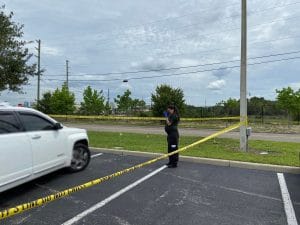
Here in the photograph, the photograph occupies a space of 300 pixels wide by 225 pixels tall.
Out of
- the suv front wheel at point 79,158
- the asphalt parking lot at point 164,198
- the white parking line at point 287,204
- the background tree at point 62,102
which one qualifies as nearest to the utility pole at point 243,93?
the asphalt parking lot at point 164,198

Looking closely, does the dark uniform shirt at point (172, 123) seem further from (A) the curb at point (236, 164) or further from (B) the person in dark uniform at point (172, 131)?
(A) the curb at point (236, 164)

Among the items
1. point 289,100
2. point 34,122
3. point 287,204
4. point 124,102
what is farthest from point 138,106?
point 287,204

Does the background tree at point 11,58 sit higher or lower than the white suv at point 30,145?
higher

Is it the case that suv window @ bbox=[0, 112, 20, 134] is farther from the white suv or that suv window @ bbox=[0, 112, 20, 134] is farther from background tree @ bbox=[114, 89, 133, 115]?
background tree @ bbox=[114, 89, 133, 115]

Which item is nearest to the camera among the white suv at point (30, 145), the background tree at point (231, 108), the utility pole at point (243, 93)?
the white suv at point (30, 145)

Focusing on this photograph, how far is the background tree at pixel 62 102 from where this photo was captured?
41.6 meters

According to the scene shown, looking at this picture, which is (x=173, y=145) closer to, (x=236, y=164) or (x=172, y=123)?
(x=172, y=123)

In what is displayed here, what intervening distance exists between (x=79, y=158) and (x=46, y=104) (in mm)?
35576

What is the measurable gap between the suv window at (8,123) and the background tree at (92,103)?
37.7m

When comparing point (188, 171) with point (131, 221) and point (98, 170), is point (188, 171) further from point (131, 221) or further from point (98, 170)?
point (131, 221)

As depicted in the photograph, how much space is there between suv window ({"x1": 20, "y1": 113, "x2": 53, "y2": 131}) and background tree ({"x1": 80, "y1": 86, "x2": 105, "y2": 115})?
3679cm

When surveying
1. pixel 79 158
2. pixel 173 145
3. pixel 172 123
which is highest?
pixel 172 123

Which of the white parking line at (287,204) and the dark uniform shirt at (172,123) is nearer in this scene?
the white parking line at (287,204)

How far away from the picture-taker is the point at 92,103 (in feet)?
145
